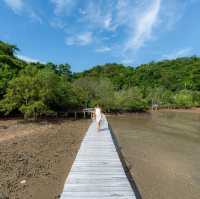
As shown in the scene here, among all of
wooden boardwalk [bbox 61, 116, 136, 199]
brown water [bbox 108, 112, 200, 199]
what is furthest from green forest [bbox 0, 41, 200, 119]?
wooden boardwalk [bbox 61, 116, 136, 199]

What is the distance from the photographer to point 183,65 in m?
66.7

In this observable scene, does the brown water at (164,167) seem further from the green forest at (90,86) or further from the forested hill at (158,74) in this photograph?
the forested hill at (158,74)

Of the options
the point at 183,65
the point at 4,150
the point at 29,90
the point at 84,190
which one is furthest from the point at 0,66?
the point at 183,65

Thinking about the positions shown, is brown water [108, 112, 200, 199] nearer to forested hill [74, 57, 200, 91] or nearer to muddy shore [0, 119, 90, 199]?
muddy shore [0, 119, 90, 199]

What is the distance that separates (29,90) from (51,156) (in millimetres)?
12217

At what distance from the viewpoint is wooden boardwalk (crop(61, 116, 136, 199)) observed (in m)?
4.76

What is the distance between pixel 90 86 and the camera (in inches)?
1325

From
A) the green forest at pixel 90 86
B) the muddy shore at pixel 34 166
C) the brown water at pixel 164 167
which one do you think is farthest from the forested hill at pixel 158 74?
the muddy shore at pixel 34 166

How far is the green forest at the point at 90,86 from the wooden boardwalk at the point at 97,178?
13627 millimetres

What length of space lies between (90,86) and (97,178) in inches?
1117

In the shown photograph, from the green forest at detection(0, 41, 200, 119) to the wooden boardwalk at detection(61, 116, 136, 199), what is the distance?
13627 mm

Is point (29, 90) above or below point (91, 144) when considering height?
above

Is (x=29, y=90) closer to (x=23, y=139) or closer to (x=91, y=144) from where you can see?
(x=23, y=139)

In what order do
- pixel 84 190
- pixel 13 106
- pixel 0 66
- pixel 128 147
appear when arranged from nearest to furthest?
pixel 84 190 → pixel 128 147 → pixel 13 106 → pixel 0 66
